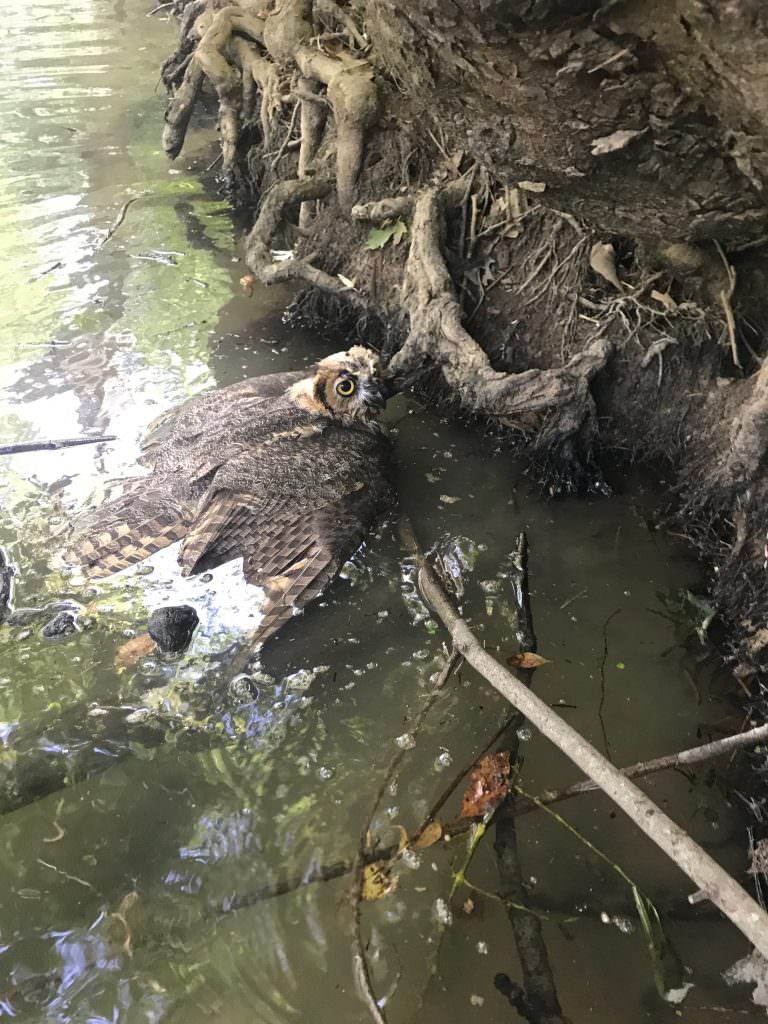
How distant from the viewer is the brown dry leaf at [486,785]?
7.64ft

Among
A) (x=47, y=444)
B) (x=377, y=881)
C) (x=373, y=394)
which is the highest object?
(x=373, y=394)

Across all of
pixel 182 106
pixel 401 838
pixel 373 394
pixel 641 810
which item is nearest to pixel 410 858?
pixel 401 838

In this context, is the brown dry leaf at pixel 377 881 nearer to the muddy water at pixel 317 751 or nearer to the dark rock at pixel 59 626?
the muddy water at pixel 317 751

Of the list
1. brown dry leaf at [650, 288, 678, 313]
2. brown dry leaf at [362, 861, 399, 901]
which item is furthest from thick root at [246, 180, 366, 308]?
brown dry leaf at [362, 861, 399, 901]

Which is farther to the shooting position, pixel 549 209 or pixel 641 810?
pixel 549 209

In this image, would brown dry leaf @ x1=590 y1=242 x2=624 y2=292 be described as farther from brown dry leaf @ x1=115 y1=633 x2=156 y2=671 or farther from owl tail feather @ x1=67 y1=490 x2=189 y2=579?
brown dry leaf @ x1=115 y1=633 x2=156 y2=671

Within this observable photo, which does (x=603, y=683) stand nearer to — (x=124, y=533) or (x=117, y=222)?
(x=124, y=533)

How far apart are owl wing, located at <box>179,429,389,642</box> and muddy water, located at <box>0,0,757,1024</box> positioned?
13 centimetres

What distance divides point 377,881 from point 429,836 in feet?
0.70

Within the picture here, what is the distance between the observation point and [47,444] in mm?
3439

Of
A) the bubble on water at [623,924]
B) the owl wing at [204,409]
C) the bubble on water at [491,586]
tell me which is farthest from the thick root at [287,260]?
the bubble on water at [623,924]

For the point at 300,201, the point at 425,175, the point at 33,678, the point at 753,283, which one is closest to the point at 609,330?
the point at 753,283

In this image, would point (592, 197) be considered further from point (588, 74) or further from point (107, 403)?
point (107, 403)

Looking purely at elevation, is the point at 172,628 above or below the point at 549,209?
below
